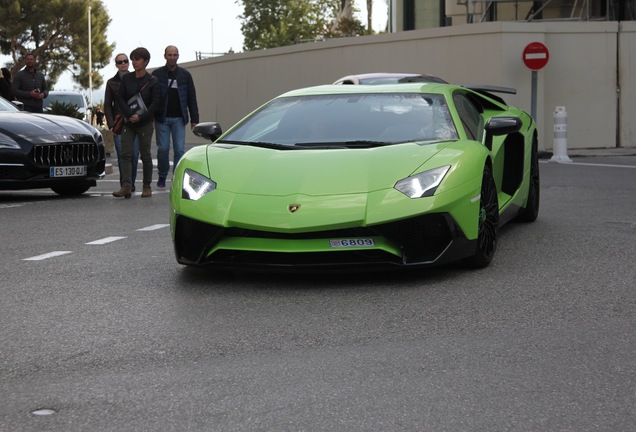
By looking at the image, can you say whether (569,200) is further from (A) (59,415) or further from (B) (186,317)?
(A) (59,415)

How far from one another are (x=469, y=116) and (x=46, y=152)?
265 inches

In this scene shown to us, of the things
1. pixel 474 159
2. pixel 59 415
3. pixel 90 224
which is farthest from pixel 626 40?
A: pixel 59 415

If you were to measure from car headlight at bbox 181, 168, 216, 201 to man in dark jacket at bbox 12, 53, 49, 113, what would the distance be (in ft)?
40.4

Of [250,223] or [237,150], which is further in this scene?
[237,150]

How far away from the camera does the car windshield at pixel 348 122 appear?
809 cm

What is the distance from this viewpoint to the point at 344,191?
23.5 feet

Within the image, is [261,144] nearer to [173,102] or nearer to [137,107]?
[137,107]

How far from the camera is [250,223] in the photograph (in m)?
7.09

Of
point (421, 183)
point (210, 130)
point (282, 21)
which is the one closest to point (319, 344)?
point (421, 183)

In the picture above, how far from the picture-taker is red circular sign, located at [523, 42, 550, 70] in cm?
2579

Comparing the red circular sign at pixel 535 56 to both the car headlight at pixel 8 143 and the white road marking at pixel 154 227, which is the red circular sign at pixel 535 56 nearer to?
the car headlight at pixel 8 143

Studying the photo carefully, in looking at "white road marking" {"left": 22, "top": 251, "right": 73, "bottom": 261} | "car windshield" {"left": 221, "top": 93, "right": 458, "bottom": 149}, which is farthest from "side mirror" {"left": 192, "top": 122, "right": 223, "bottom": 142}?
"white road marking" {"left": 22, "top": 251, "right": 73, "bottom": 261}

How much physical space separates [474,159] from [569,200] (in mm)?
5562

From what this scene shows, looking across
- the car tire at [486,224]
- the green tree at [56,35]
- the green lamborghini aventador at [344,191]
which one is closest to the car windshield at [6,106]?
the green lamborghini aventador at [344,191]
